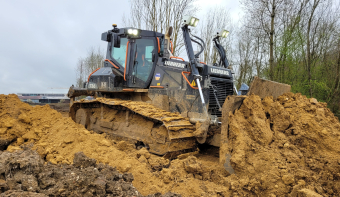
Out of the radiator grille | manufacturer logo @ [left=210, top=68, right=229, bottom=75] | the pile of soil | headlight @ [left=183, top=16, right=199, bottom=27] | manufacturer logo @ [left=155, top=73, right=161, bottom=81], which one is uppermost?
headlight @ [left=183, top=16, right=199, bottom=27]

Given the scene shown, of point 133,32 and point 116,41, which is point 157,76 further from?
point 116,41

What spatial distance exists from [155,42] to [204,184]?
360cm

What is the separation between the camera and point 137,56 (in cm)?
617

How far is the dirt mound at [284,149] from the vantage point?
3348 millimetres

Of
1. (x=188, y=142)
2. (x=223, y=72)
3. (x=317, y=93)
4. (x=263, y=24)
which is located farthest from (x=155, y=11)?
A: (x=188, y=142)

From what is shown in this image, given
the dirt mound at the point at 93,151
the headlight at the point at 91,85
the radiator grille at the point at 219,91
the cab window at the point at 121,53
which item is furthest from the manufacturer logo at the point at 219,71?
the headlight at the point at 91,85

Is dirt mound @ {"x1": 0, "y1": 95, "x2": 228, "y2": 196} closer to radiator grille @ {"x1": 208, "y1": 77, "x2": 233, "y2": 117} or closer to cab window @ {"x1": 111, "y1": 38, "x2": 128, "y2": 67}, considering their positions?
radiator grille @ {"x1": 208, "y1": 77, "x2": 233, "y2": 117}

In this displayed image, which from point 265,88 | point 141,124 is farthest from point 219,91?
point 141,124

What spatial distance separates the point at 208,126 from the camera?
4516 mm

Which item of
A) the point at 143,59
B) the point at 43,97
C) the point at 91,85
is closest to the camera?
the point at 143,59

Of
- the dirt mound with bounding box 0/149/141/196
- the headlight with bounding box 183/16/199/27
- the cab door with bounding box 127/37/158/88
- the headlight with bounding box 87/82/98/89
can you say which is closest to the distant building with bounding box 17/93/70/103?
the headlight with bounding box 87/82/98/89

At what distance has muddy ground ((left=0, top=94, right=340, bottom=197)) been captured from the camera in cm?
342

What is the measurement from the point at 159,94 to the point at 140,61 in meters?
1.11

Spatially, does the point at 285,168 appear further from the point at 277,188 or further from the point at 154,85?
the point at 154,85
